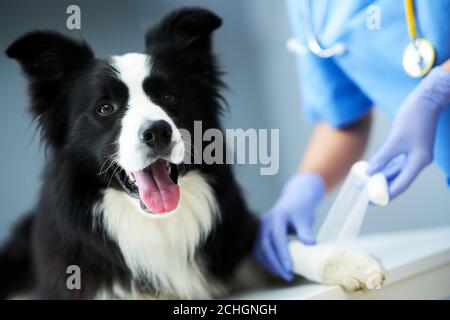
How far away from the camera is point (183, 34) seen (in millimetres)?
1279

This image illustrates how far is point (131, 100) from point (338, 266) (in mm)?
552

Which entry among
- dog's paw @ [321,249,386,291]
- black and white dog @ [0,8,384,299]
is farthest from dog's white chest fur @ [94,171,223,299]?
dog's paw @ [321,249,386,291]

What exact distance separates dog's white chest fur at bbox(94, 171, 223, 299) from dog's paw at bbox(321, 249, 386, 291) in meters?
0.29

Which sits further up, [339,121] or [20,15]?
[20,15]

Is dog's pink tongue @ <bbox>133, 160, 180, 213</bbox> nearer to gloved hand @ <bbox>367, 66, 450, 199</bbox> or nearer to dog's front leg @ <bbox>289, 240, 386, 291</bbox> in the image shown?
dog's front leg @ <bbox>289, 240, 386, 291</bbox>

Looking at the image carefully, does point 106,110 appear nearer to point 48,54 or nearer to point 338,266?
point 48,54

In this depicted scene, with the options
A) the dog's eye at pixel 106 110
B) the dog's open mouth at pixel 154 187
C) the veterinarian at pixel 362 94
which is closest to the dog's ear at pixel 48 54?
the dog's eye at pixel 106 110

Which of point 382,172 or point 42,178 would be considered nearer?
point 382,172

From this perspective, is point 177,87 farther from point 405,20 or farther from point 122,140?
point 405,20

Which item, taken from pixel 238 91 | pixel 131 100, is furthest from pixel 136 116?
pixel 238 91

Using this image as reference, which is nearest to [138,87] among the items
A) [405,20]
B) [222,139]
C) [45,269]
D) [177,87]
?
[177,87]

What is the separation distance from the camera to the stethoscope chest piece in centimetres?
114

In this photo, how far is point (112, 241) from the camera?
1.21m
